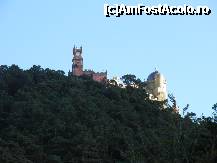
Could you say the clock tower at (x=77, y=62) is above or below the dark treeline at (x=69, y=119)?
above

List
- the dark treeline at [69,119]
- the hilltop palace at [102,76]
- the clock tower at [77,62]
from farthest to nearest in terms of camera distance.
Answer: the clock tower at [77,62] → the hilltop palace at [102,76] → the dark treeline at [69,119]

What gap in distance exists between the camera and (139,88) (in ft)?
215

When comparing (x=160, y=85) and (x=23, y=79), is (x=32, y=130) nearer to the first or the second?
(x=23, y=79)

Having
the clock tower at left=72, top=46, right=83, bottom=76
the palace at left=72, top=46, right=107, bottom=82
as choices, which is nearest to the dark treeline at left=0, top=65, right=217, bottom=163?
the palace at left=72, top=46, right=107, bottom=82

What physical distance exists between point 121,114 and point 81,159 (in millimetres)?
13278

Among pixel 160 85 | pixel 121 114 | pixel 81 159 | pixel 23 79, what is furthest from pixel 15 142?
pixel 160 85

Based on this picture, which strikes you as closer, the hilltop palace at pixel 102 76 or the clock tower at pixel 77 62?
the hilltop palace at pixel 102 76

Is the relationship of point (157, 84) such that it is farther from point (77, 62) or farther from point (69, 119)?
point (69, 119)

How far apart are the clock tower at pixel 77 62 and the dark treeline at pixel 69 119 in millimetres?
20797

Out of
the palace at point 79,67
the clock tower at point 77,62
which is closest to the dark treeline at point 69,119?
the palace at point 79,67

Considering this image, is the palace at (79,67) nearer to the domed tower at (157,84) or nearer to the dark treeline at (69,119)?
the domed tower at (157,84)

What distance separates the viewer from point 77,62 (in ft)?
302

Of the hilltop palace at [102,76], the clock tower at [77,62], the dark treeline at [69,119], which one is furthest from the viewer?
the clock tower at [77,62]

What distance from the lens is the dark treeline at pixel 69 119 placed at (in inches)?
1547
